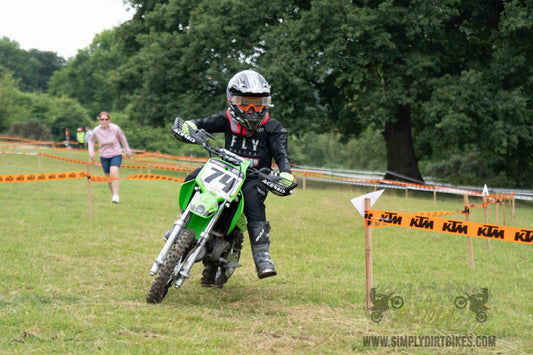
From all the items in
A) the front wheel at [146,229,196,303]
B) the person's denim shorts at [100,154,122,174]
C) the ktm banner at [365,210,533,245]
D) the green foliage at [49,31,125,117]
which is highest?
the green foliage at [49,31,125,117]

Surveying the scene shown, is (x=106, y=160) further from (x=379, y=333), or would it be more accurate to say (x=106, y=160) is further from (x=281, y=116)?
(x=281, y=116)

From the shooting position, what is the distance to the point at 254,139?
6270mm

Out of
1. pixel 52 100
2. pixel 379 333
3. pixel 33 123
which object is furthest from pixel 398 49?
pixel 52 100

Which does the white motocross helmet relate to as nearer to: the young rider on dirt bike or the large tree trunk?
the young rider on dirt bike

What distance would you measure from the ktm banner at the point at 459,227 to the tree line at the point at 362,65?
54.1ft

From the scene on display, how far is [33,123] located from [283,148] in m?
55.2

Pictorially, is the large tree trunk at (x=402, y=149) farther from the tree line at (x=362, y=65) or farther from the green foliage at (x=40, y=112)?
the green foliage at (x=40, y=112)

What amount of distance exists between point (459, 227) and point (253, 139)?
231cm

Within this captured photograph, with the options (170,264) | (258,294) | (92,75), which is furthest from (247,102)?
(92,75)

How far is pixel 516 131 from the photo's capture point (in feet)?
Answer: 70.3

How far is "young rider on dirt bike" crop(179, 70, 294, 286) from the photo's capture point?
579cm

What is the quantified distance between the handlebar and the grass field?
1155mm

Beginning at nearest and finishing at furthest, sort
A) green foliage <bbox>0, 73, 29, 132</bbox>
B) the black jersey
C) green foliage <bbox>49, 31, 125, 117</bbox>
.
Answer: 1. the black jersey
2. green foliage <bbox>0, 73, 29, 132</bbox>
3. green foliage <bbox>49, 31, 125, 117</bbox>

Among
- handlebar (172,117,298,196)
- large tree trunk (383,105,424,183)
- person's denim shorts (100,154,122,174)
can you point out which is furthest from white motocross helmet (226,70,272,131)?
large tree trunk (383,105,424,183)
